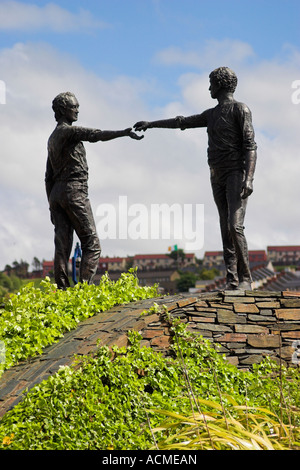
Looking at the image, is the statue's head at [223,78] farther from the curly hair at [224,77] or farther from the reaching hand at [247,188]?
the reaching hand at [247,188]

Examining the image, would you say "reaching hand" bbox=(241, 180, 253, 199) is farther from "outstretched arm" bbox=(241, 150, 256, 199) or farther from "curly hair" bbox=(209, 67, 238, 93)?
"curly hair" bbox=(209, 67, 238, 93)

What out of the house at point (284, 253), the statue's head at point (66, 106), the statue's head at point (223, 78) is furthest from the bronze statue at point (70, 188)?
the house at point (284, 253)

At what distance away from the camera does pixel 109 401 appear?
6.44m

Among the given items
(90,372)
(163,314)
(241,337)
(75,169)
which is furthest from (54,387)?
(75,169)

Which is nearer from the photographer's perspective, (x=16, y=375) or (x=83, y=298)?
(x=16, y=375)

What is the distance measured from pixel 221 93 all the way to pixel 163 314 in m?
2.84

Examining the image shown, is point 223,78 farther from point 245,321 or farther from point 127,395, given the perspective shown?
point 127,395

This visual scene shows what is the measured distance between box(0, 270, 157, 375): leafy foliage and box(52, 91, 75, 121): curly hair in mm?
2220

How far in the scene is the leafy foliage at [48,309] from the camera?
751 centimetres

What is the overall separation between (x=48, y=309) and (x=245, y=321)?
226 cm

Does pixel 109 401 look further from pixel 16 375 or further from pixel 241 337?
pixel 241 337

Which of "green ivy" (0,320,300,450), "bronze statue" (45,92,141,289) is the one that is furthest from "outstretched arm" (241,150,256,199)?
"green ivy" (0,320,300,450)

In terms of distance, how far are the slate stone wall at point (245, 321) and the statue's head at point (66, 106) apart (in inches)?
108
